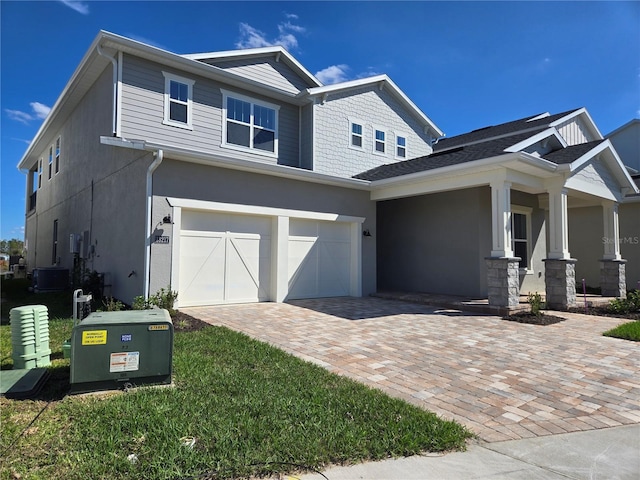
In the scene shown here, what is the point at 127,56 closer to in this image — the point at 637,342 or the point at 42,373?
the point at 42,373

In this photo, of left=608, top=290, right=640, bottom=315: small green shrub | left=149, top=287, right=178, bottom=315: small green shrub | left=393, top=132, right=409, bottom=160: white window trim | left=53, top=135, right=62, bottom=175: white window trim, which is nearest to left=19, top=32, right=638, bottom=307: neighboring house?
left=393, top=132, right=409, bottom=160: white window trim

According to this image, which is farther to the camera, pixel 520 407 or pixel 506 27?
pixel 506 27

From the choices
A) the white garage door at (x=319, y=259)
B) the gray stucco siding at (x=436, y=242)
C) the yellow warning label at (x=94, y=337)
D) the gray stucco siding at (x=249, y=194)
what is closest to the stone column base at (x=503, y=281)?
the gray stucco siding at (x=436, y=242)

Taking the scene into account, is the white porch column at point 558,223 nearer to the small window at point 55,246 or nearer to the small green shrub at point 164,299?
the small green shrub at point 164,299

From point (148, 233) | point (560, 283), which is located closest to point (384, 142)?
point (560, 283)

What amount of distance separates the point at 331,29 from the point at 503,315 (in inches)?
327

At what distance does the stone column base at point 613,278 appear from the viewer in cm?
1284

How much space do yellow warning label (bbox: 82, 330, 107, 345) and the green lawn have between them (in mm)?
541

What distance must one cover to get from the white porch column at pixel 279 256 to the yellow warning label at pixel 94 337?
6.92 meters

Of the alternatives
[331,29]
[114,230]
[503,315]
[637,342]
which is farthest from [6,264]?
[637,342]

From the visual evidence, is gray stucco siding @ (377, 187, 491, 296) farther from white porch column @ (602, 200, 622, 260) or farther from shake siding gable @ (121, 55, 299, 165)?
shake siding gable @ (121, 55, 299, 165)

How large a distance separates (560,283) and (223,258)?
29.5 feet

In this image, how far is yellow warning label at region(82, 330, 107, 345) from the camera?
12.8 feet

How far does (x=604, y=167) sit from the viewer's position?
12391 mm
